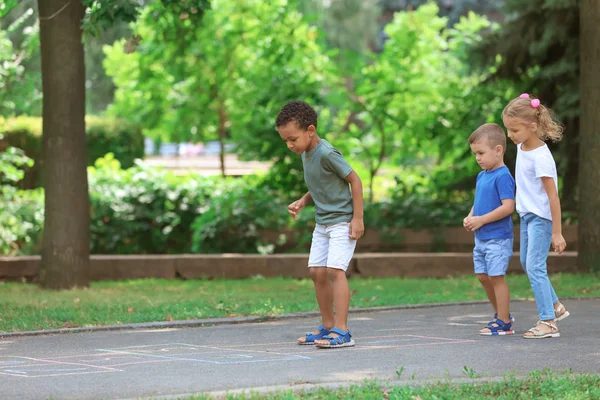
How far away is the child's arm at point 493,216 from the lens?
752 cm

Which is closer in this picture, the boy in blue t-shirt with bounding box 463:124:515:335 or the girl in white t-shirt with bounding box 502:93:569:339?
the girl in white t-shirt with bounding box 502:93:569:339

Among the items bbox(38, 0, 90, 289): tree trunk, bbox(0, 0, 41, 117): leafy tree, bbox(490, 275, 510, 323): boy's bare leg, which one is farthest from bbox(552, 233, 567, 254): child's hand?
bbox(0, 0, 41, 117): leafy tree

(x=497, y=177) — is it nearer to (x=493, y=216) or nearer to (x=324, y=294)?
(x=493, y=216)

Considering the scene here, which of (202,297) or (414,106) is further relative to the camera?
(414,106)

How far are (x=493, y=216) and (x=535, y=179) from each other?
0.42 meters

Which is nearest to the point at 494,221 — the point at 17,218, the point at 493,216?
the point at 493,216

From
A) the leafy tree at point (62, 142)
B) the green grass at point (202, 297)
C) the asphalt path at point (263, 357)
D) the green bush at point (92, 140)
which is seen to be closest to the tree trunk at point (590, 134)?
the green grass at point (202, 297)

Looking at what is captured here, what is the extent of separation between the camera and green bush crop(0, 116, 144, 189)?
17891 mm

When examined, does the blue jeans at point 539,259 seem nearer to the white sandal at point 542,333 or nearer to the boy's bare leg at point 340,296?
the white sandal at point 542,333

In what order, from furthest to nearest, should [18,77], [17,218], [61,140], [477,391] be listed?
1. [18,77]
2. [17,218]
3. [61,140]
4. [477,391]

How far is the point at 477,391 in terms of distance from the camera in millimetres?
5219

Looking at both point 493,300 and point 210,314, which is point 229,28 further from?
point 493,300

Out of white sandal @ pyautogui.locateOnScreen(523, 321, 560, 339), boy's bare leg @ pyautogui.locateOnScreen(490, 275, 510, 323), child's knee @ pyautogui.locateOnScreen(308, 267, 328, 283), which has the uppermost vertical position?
child's knee @ pyautogui.locateOnScreen(308, 267, 328, 283)

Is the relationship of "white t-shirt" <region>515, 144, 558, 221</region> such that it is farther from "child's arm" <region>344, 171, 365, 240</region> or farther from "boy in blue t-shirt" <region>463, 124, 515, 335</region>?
"child's arm" <region>344, 171, 365, 240</region>
